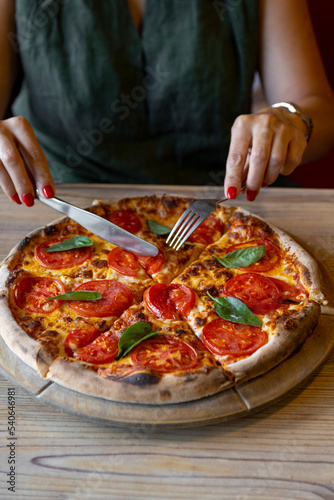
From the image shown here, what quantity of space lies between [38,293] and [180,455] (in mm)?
636

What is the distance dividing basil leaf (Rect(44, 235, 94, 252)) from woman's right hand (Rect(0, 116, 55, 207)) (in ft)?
0.53

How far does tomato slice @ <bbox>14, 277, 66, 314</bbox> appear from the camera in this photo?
135 centimetres

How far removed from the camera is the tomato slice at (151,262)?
5.01ft

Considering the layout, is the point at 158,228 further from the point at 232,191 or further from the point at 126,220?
the point at 232,191

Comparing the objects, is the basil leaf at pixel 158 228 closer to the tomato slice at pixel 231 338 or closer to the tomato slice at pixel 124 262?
the tomato slice at pixel 124 262

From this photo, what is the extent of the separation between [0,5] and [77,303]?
5.10 ft

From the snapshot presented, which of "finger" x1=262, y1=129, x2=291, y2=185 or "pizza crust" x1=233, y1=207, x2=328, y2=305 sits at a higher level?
"finger" x1=262, y1=129, x2=291, y2=185

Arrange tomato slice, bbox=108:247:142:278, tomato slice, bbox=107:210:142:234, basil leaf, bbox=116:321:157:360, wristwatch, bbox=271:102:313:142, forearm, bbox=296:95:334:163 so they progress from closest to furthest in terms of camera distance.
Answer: basil leaf, bbox=116:321:157:360 → tomato slice, bbox=108:247:142:278 → tomato slice, bbox=107:210:142:234 → wristwatch, bbox=271:102:313:142 → forearm, bbox=296:95:334:163

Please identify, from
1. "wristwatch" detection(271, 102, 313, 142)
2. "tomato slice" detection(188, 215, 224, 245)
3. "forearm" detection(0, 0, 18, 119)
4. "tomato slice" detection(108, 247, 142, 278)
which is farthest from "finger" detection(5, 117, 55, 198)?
"wristwatch" detection(271, 102, 313, 142)

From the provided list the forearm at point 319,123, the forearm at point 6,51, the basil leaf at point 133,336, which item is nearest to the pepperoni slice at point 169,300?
the basil leaf at point 133,336

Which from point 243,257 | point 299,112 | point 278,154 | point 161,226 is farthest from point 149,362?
point 299,112

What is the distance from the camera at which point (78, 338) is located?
124 centimetres

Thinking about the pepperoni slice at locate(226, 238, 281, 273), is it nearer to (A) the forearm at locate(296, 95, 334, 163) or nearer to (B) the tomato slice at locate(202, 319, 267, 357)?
(B) the tomato slice at locate(202, 319, 267, 357)

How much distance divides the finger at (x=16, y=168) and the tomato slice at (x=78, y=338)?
54cm
